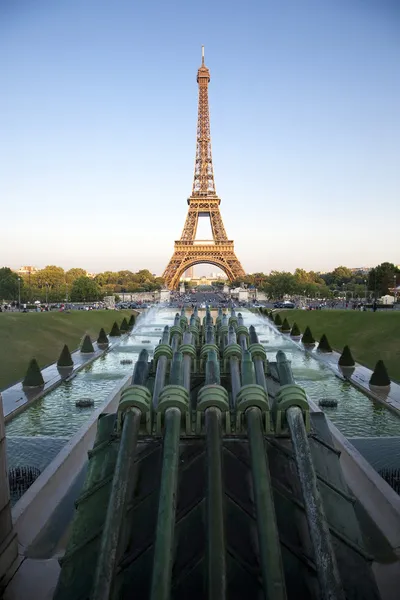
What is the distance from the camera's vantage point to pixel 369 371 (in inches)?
1111

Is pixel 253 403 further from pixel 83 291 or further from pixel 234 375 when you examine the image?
pixel 83 291

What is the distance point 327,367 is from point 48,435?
1843 centimetres

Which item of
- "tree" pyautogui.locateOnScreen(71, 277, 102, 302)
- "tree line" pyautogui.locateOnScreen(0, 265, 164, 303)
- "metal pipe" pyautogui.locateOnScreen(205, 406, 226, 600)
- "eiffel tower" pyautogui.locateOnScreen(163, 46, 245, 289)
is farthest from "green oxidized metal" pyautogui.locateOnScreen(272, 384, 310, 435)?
"eiffel tower" pyautogui.locateOnScreen(163, 46, 245, 289)

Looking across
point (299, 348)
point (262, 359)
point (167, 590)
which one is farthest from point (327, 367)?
point (167, 590)

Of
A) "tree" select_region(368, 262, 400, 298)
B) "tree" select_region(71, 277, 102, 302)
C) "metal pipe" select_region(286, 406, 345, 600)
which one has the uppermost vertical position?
"tree" select_region(368, 262, 400, 298)

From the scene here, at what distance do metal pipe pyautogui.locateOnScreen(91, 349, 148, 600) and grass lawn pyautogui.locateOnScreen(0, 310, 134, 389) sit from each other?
68.1ft

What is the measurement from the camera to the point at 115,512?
455cm

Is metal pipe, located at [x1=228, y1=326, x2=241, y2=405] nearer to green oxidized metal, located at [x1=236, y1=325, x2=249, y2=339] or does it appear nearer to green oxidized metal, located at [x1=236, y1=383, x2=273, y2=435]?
green oxidized metal, located at [x1=236, y1=383, x2=273, y2=435]

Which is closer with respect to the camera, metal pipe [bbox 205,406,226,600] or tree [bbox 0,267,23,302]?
metal pipe [bbox 205,406,226,600]

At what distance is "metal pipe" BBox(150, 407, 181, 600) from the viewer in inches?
151

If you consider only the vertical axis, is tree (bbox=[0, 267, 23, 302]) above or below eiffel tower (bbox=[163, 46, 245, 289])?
below

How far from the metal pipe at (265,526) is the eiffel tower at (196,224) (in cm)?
9955

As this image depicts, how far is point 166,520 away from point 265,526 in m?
0.92

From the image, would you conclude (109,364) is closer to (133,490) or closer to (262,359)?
(262,359)
